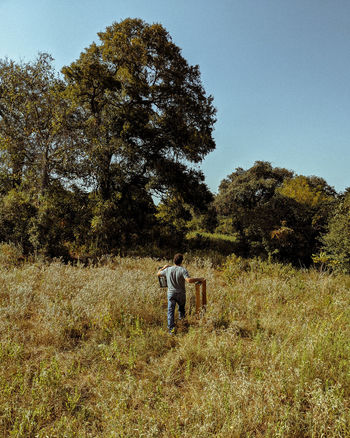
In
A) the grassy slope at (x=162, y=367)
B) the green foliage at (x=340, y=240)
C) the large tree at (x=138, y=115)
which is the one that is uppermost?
the large tree at (x=138, y=115)

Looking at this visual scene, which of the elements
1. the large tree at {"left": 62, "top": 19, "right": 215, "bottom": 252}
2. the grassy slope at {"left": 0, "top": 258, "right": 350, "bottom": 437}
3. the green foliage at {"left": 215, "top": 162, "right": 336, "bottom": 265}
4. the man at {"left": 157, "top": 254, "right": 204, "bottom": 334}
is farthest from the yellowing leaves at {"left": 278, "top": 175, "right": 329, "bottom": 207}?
the man at {"left": 157, "top": 254, "right": 204, "bottom": 334}

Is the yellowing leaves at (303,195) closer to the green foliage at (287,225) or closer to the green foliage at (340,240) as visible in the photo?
the green foliage at (287,225)

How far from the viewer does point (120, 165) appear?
1360 centimetres

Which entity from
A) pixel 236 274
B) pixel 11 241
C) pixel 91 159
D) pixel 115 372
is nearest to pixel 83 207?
pixel 91 159

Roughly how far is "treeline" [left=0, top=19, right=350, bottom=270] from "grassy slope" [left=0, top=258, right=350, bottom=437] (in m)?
6.16

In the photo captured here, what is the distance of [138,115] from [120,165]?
2.92 m

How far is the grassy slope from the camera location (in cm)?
270

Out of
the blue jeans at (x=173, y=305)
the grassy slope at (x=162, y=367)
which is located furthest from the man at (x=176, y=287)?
the grassy slope at (x=162, y=367)

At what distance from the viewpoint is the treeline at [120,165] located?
38.8ft

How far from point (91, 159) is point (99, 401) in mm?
11505

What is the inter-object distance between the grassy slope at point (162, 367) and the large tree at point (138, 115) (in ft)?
24.3

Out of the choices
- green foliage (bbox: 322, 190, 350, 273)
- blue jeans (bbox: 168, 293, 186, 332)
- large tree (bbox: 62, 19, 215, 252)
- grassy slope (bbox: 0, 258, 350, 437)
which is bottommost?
grassy slope (bbox: 0, 258, 350, 437)

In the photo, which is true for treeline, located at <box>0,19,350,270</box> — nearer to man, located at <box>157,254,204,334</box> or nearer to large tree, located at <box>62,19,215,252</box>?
large tree, located at <box>62,19,215,252</box>

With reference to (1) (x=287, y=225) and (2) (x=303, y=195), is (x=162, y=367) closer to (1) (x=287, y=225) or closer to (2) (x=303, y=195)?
(1) (x=287, y=225)
